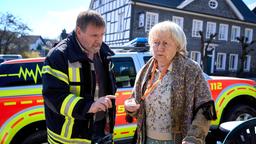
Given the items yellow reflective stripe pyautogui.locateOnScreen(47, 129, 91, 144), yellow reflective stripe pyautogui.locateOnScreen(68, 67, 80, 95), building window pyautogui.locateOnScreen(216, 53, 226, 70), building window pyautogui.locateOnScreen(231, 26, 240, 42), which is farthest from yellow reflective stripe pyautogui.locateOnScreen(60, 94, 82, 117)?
building window pyautogui.locateOnScreen(231, 26, 240, 42)

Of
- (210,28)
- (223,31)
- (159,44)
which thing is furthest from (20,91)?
(223,31)

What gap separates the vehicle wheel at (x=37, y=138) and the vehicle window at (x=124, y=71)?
1371 millimetres

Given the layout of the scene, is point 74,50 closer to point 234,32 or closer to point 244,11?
point 234,32

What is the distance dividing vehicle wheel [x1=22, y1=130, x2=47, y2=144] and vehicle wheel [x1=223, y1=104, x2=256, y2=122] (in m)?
3.28

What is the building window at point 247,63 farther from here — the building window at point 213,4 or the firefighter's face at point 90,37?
the firefighter's face at point 90,37

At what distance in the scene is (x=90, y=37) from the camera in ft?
7.03

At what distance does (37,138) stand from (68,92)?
2281 millimetres

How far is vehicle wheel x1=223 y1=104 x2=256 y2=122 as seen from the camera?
5453 mm

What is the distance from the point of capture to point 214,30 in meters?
30.2

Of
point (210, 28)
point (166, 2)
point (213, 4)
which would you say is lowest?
point (210, 28)

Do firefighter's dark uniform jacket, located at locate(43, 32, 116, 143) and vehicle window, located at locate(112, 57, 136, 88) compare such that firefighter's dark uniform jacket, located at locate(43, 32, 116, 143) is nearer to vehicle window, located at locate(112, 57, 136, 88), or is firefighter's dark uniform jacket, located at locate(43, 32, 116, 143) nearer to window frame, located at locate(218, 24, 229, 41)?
vehicle window, located at locate(112, 57, 136, 88)

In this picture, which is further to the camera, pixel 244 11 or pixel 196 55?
pixel 244 11

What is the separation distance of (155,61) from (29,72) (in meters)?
2.42

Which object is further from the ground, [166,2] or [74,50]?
[166,2]
